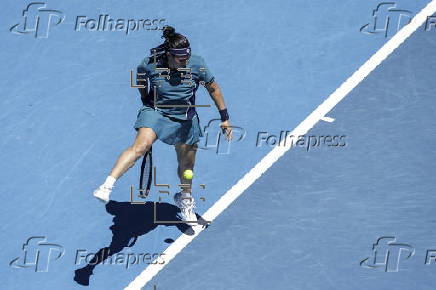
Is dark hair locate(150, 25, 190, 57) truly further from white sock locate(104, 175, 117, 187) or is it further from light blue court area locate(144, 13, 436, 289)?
light blue court area locate(144, 13, 436, 289)

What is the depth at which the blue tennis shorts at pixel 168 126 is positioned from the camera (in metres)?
15.1

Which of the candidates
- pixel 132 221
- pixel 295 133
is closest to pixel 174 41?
pixel 132 221

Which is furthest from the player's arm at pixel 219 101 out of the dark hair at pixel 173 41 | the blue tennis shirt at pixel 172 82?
the dark hair at pixel 173 41

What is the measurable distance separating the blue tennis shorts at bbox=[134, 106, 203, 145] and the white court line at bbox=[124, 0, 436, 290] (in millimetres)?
1362

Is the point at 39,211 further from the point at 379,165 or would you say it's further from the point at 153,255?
the point at 379,165

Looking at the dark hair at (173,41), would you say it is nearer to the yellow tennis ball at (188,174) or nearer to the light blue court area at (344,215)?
the yellow tennis ball at (188,174)

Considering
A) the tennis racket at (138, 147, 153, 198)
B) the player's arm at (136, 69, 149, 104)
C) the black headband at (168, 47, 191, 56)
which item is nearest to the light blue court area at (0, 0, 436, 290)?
the tennis racket at (138, 147, 153, 198)

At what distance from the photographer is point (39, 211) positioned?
1625 centimetres

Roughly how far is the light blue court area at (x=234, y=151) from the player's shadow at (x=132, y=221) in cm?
2

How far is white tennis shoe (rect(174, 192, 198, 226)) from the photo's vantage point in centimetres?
1606

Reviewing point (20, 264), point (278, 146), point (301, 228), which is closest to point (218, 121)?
point (278, 146)

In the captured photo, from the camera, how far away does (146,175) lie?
1614 cm

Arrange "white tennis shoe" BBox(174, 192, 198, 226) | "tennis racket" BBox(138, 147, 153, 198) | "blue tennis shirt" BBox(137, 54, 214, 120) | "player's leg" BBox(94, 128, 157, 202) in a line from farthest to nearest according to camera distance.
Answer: "white tennis shoe" BBox(174, 192, 198, 226)
"tennis racket" BBox(138, 147, 153, 198)
"blue tennis shirt" BBox(137, 54, 214, 120)
"player's leg" BBox(94, 128, 157, 202)

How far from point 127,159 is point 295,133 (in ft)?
12.0
